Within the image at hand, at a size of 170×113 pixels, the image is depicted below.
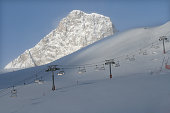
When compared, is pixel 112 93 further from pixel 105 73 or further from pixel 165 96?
pixel 105 73

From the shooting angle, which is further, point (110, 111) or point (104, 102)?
point (104, 102)

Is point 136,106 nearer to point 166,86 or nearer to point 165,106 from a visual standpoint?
point 165,106

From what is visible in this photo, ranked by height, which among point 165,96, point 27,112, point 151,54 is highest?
point 151,54

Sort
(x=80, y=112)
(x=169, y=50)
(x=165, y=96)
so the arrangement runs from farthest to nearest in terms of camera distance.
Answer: (x=169, y=50)
(x=165, y=96)
(x=80, y=112)

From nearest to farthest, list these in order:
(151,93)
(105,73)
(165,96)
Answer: (165,96) < (151,93) < (105,73)

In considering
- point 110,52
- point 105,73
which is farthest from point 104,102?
point 110,52

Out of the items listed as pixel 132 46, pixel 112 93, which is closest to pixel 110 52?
pixel 132 46

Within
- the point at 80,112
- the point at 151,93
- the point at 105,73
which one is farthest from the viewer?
the point at 105,73

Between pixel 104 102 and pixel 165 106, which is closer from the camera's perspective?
pixel 165 106

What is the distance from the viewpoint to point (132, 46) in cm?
8475

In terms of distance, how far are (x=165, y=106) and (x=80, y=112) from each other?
732cm

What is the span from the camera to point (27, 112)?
69.6 ft

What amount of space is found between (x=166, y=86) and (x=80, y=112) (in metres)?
11.8

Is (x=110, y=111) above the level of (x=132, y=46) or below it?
below
